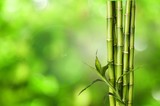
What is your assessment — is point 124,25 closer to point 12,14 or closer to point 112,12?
point 112,12

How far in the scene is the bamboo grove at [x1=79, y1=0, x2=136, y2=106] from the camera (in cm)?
96

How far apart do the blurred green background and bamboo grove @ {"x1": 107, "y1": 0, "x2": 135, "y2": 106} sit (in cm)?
4

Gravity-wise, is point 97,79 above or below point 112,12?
below

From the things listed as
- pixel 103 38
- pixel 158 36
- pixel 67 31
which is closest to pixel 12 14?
pixel 67 31

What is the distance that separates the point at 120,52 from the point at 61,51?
0.22 m

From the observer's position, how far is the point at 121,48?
3.19 feet

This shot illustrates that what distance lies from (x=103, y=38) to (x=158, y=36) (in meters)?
0.19

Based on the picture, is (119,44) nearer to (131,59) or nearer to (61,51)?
(131,59)

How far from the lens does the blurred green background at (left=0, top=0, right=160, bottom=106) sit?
101 cm

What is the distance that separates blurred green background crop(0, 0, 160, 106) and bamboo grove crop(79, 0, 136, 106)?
1.7 inches

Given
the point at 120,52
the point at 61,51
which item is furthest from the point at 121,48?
the point at 61,51

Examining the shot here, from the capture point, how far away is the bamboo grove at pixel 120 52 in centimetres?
96

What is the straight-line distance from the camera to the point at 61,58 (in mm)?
1052

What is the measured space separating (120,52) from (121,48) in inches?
0.5
